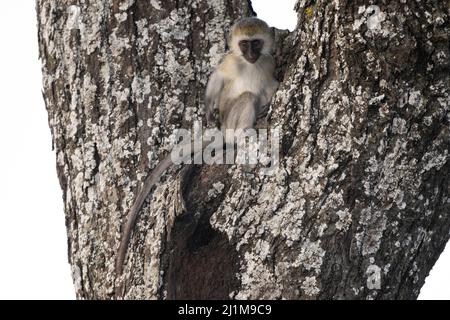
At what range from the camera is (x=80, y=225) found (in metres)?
3.27

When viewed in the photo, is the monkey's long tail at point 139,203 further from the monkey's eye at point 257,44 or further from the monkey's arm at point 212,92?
the monkey's eye at point 257,44

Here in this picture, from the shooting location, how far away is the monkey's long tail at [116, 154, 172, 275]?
10.3ft

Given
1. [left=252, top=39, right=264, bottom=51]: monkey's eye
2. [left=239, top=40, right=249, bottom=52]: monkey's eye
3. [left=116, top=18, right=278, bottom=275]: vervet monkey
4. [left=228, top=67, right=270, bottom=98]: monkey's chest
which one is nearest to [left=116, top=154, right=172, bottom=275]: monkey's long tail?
[left=116, top=18, right=278, bottom=275]: vervet monkey

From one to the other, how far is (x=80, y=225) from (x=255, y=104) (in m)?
1.62

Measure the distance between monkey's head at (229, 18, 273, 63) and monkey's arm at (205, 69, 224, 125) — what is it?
16cm

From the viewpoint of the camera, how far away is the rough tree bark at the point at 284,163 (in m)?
2.82

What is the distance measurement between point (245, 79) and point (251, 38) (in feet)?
1.54

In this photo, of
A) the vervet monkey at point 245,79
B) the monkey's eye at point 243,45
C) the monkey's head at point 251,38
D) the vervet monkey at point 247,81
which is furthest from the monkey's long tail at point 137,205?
the monkey's eye at point 243,45

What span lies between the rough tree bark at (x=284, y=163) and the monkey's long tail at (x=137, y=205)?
3cm

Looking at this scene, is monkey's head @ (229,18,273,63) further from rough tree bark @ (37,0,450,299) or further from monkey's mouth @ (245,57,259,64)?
rough tree bark @ (37,0,450,299)

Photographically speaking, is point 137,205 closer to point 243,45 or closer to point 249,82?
point 243,45
